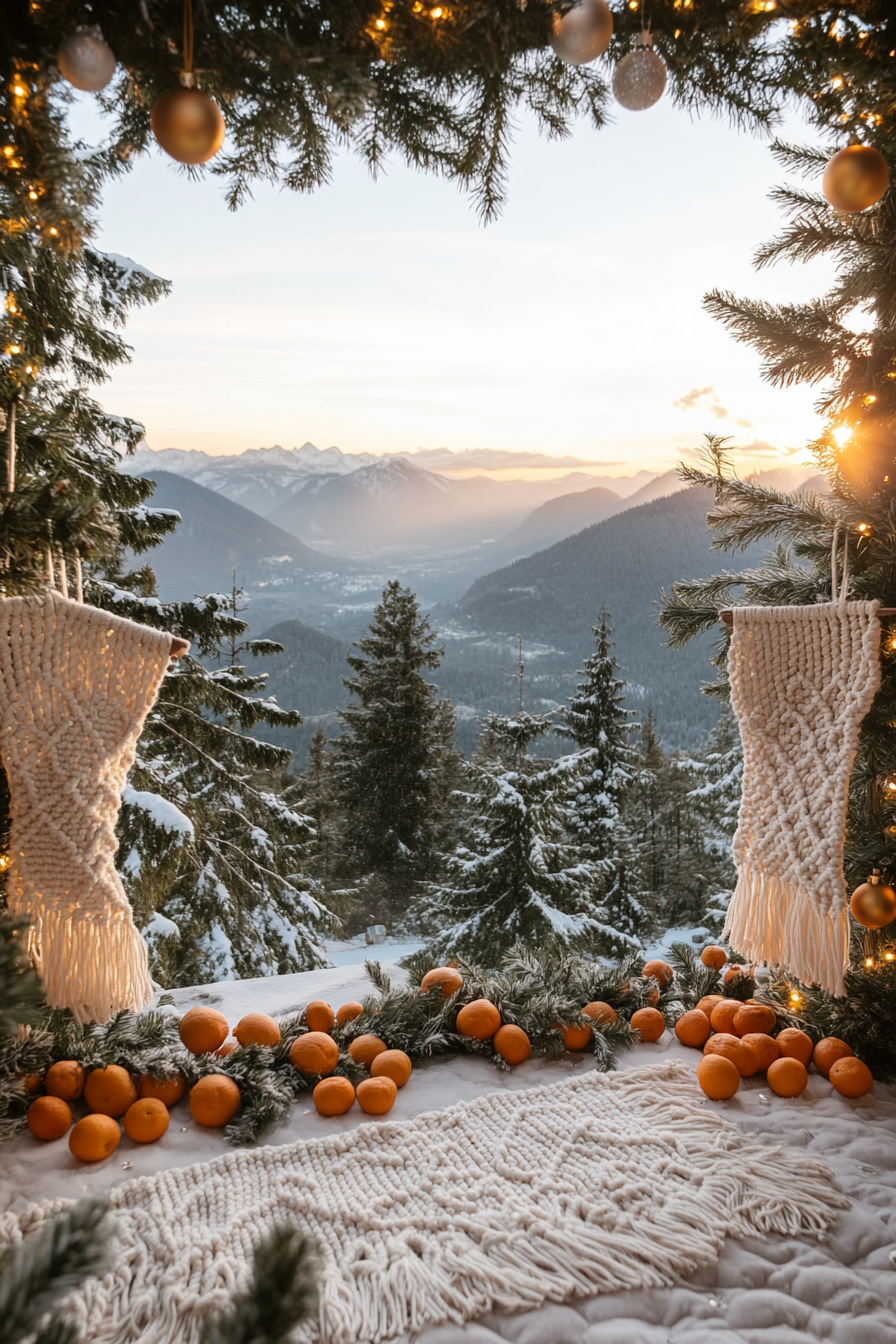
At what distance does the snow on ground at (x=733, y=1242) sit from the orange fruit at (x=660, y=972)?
20 cm

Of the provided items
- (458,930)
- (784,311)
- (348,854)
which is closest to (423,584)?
(348,854)

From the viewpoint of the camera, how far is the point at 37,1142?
50.8 inches

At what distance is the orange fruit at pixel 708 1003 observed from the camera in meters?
1.74

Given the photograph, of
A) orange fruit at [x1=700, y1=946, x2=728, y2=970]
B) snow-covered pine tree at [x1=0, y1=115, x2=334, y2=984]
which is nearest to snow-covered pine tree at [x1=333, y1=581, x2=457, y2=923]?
snow-covered pine tree at [x1=0, y1=115, x2=334, y2=984]

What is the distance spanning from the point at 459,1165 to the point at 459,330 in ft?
8.39

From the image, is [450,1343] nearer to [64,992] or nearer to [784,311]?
[64,992]

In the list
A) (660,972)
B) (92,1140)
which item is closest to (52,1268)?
(92,1140)

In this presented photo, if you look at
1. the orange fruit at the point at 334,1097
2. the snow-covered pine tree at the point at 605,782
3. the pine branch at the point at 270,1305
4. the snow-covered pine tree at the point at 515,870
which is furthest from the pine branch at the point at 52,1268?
the snow-covered pine tree at the point at 605,782

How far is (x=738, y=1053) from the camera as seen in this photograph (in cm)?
151

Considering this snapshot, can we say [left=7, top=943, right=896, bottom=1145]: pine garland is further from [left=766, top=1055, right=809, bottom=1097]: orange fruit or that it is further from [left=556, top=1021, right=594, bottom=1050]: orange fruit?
[left=766, top=1055, right=809, bottom=1097]: orange fruit

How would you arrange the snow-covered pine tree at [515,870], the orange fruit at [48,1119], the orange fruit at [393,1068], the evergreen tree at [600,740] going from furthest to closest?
1. the evergreen tree at [600,740]
2. the snow-covered pine tree at [515,870]
3. the orange fruit at [393,1068]
4. the orange fruit at [48,1119]

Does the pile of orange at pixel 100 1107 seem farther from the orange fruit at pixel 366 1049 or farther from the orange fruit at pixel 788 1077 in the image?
the orange fruit at pixel 788 1077

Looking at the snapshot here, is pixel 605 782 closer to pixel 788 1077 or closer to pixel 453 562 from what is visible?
pixel 788 1077

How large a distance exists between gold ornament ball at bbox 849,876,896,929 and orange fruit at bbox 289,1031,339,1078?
3.55 ft
